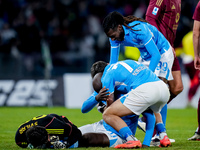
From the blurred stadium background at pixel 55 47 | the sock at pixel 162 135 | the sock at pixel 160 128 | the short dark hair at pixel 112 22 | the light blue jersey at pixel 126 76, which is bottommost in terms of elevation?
the blurred stadium background at pixel 55 47

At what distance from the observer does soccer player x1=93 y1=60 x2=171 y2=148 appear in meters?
5.40

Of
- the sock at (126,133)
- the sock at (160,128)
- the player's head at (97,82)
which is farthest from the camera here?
the sock at (160,128)

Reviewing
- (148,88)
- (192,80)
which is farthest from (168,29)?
(192,80)

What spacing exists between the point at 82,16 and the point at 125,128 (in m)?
13.8

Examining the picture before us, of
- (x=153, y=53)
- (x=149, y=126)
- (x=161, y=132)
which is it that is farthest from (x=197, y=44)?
(x=149, y=126)

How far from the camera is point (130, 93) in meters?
5.47

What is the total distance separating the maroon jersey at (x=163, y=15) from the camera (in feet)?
24.2

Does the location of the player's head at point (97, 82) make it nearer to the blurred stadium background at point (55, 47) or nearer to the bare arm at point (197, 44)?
the bare arm at point (197, 44)

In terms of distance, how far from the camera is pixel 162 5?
24.2 feet

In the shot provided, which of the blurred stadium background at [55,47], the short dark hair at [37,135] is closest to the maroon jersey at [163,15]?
the short dark hair at [37,135]

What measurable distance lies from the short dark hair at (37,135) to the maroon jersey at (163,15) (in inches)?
124

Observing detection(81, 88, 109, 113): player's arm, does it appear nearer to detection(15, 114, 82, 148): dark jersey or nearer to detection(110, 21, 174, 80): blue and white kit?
detection(15, 114, 82, 148): dark jersey

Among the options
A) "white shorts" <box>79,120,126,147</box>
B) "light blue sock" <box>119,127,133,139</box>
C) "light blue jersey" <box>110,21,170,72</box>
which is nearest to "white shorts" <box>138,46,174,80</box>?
"light blue jersey" <box>110,21,170,72</box>

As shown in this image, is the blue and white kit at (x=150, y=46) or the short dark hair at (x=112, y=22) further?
the blue and white kit at (x=150, y=46)
